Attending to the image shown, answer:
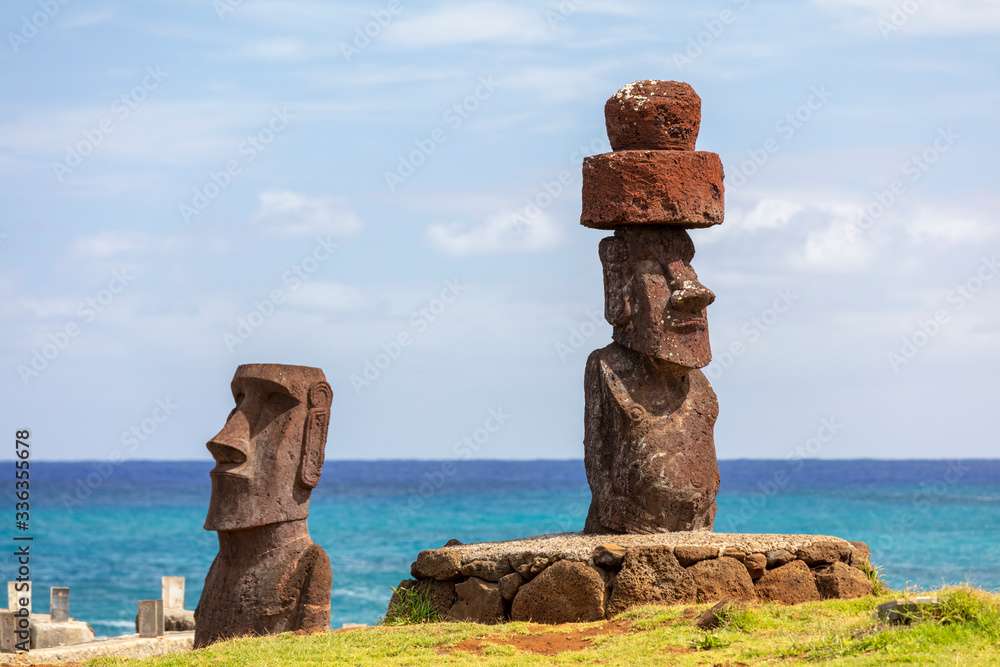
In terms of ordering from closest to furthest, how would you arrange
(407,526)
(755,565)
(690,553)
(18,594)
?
(690,553) → (755,565) → (18,594) → (407,526)

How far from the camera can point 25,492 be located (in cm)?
1733

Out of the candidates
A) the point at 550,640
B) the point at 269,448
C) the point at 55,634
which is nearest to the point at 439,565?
the point at 550,640

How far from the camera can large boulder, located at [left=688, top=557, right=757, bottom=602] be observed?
13195mm

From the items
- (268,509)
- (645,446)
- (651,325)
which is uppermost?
(651,325)

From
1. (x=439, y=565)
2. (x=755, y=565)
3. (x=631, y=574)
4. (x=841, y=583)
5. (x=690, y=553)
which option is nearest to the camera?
(x=631, y=574)

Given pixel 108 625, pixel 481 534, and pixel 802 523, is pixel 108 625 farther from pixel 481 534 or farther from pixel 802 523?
pixel 802 523

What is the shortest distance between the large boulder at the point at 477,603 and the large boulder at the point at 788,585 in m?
2.15

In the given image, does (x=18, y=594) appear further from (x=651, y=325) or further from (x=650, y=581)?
(x=650, y=581)

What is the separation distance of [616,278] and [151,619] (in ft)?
26.9

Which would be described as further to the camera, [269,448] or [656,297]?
[656,297]

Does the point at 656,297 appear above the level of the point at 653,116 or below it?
below

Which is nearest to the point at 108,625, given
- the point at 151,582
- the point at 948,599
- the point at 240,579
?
the point at 151,582

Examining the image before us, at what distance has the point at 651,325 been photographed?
14.5m

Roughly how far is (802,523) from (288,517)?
4702 cm
